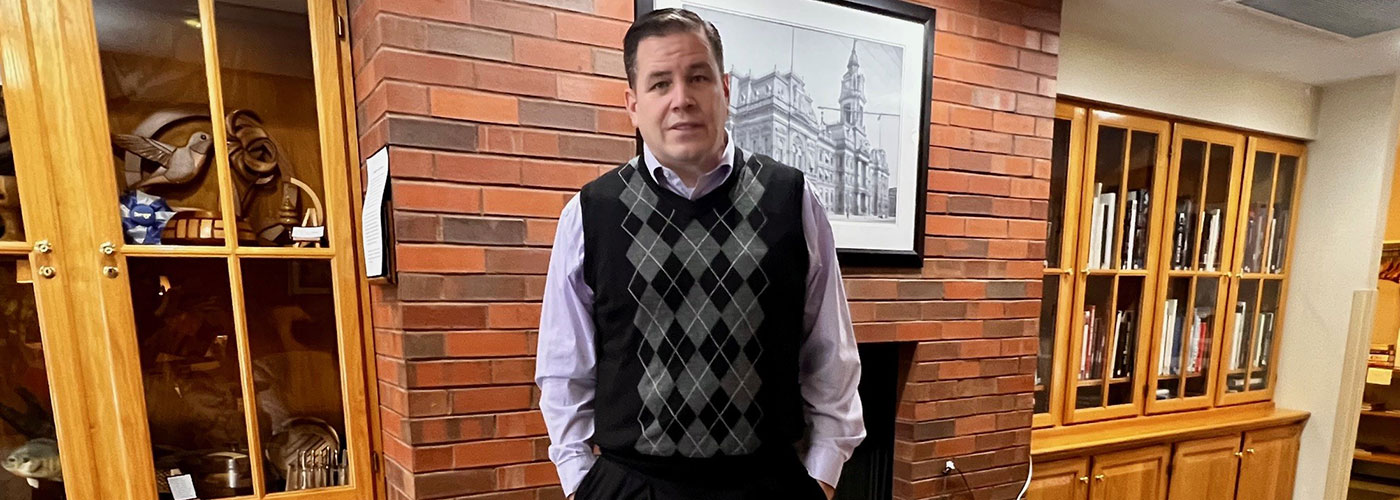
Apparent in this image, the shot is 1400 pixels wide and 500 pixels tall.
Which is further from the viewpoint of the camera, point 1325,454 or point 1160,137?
point 1325,454

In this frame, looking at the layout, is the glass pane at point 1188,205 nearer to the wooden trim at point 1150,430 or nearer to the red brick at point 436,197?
the wooden trim at point 1150,430

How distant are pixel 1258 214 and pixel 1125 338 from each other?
942 millimetres

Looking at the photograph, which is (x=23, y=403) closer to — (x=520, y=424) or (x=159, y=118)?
(x=159, y=118)

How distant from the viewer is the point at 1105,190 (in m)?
2.23

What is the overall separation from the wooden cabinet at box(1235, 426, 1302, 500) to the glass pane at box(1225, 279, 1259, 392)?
0.75 ft

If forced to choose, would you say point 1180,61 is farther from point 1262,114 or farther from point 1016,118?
point 1016,118

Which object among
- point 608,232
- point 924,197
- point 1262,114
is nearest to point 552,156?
point 608,232

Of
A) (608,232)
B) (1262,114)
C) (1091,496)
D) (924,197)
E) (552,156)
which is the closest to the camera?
(608,232)

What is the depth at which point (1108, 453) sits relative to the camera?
85.0 inches

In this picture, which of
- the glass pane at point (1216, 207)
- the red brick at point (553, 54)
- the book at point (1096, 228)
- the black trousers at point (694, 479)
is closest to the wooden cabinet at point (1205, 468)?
the glass pane at point (1216, 207)

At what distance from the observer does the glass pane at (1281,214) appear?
262 centimetres

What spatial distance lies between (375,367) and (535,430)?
0.42m

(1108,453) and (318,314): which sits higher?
(318,314)

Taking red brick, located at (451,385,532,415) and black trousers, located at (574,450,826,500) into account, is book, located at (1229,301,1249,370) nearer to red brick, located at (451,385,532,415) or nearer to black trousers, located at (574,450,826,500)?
black trousers, located at (574,450,826,500)
